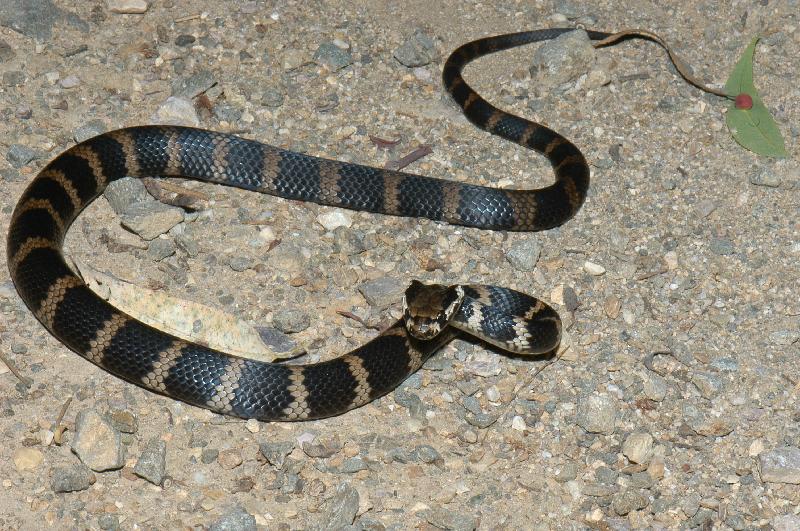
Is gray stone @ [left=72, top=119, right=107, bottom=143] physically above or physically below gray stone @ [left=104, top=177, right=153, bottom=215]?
above

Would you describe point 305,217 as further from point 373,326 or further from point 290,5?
point 290,5

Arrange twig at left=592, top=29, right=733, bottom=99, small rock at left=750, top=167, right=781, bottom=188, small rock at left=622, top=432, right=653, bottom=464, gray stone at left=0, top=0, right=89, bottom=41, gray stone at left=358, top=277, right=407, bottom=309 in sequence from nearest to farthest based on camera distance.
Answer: small rock at left=622, top=432, right=653, bottom=464 → gray stone at left=358, top=277, right=407, bottom=309 → small rock at left=750, top=167, right=781, bottom=188 → gray stone at left=0, top=0, right=89, bottom=41 → twig at left=592, top=29, right=733, bottom=99

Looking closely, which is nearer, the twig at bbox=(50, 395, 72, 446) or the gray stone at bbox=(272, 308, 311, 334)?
the twig at bbox=(50, 395, 72, 446)

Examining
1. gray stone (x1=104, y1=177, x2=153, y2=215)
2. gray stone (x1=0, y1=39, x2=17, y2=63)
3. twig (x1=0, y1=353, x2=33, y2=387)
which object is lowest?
twig (x1=0, y1=353, x2=33, y2=387)

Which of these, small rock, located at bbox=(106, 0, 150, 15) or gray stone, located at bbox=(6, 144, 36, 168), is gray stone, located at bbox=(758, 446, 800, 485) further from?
small rock, located at bbox=(106, 0, 150, 15)

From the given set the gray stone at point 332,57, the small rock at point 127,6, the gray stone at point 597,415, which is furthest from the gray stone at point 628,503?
the small rock at point 127,6

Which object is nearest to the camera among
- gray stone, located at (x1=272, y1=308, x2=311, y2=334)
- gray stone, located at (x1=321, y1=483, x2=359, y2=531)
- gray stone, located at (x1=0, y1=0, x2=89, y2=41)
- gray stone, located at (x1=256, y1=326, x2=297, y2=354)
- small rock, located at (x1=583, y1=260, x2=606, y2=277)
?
gray stone, located at (x1=321, y1=483, x2=359, y2=531)

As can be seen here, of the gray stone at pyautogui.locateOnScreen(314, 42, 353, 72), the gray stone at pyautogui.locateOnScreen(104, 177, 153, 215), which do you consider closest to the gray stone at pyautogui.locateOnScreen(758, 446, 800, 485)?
the gray stone at pyautogui.locateOnScreen(104, 177, 153, 215)
